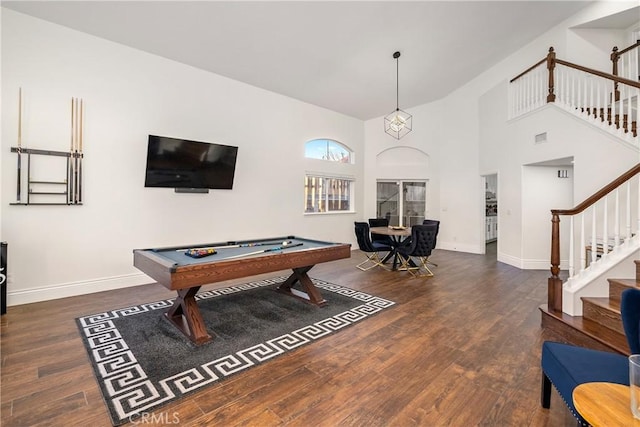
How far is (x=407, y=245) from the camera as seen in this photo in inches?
224

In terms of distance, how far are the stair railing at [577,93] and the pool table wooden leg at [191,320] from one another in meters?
6.09

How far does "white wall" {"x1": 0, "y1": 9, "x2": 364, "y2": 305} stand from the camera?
147 inches

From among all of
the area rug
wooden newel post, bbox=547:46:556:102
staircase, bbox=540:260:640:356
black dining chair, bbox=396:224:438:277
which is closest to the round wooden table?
staircase, bbox=540:260:640:356

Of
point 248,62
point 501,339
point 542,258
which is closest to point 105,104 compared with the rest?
point 248,62

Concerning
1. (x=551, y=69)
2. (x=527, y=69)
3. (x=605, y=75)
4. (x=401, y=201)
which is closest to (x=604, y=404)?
(x=605, y=75)

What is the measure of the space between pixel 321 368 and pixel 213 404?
84 cm

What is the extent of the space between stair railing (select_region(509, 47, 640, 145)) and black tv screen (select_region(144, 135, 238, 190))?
6.03 meters

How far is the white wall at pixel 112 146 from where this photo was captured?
3744mm

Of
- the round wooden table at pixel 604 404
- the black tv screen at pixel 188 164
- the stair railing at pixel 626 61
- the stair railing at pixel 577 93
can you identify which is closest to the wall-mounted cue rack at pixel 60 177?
the black tv screen at pixel 188 164

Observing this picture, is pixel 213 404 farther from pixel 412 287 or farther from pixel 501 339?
pixel 412 287

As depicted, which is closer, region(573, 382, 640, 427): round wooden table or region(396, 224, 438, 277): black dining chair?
region(573, 382, 640, 427): round wooden table

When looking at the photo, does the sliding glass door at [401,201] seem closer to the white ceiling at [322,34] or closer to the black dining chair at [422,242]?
the white ceiling at [322,34]

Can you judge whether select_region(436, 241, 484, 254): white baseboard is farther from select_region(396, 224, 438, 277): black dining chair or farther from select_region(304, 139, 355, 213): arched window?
select_region(396, 224, 438, 277): black dining chair

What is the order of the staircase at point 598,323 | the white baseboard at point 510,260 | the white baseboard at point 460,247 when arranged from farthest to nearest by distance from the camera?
1. the white baseboard at point 460,247
2. the white baseboard at point 510,260
3. the staircase at point 598,323
